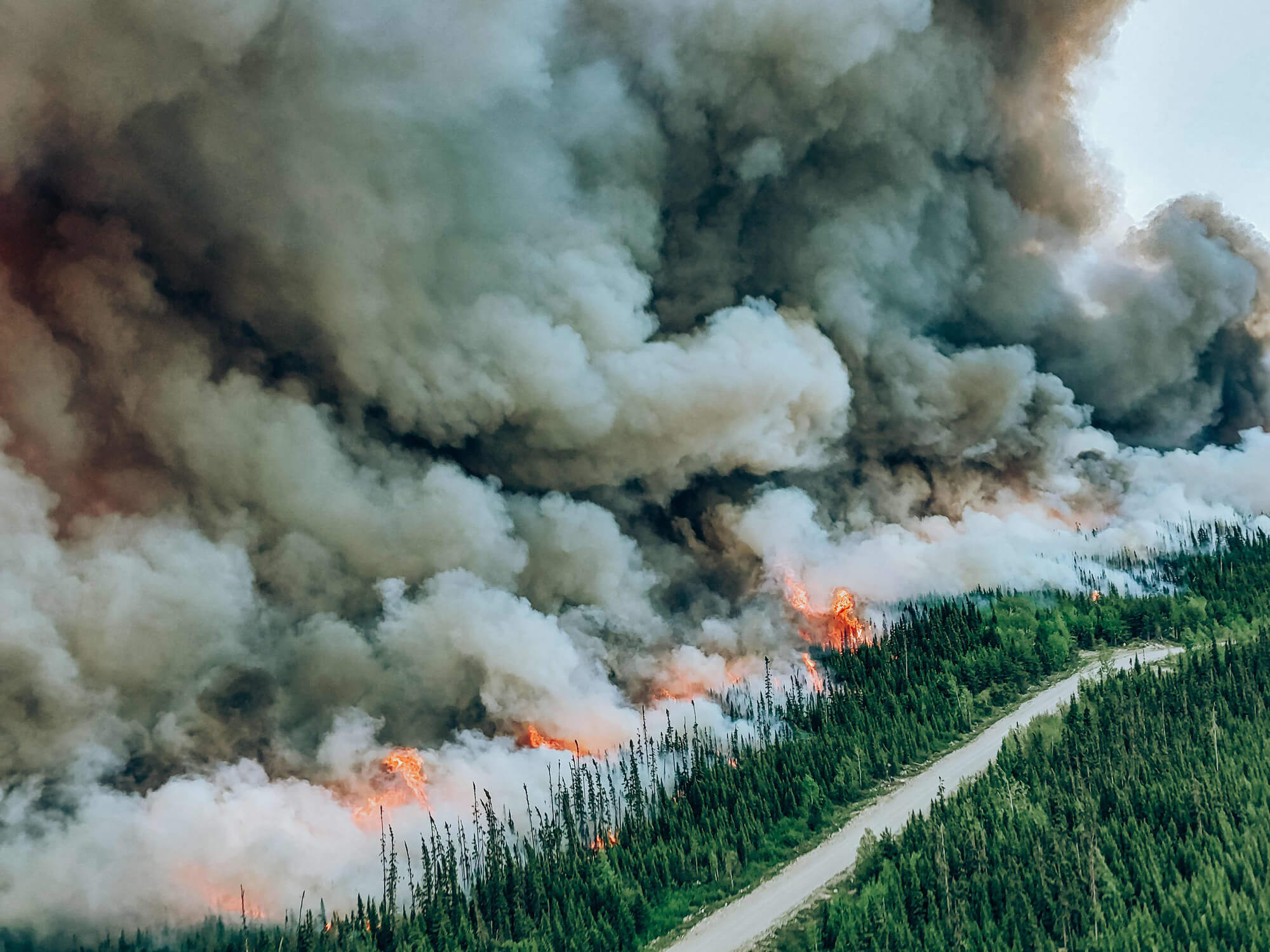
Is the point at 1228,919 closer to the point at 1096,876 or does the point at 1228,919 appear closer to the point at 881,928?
the point at 1096,876

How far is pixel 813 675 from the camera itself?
128 meters

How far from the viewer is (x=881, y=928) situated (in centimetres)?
4334

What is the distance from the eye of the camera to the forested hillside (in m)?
43.1

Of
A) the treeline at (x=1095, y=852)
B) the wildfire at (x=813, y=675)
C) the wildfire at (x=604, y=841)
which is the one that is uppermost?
the wildfire at (x=813, y=675)

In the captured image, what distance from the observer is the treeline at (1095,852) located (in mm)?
38312

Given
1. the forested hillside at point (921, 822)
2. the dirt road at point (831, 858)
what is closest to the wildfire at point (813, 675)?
the forested hillside at point (921, 822)

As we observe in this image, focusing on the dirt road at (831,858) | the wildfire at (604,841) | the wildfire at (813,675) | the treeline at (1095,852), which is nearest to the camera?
the treeline at (1095,852)

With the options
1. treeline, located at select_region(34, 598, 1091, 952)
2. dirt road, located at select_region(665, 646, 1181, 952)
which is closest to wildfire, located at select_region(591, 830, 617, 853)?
treeline, located at select_region(34, 598, 1091, 952)

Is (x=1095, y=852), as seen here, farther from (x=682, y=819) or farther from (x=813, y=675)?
(x=813, y=675)

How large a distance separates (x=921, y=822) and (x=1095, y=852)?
44.0 ft

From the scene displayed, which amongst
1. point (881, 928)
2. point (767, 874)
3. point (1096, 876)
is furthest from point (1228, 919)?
point (767, 874)

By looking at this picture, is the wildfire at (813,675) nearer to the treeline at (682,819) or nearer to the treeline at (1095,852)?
the treeline at (682,819)

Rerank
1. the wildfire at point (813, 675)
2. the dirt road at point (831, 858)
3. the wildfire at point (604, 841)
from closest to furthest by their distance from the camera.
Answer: the dirt road at point (831, 858), the wildfire at point (604, 841), the wildfire at point (813, 675)

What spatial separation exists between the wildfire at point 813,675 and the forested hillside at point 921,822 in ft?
5.06
